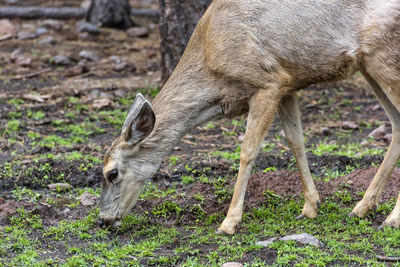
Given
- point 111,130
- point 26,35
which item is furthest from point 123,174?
point 26,35

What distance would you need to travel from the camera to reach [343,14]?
6371 mm

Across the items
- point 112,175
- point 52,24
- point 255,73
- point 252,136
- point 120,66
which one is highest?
point 255,73

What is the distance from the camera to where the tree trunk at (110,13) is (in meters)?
16.0

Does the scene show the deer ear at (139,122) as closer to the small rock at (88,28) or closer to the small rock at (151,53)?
the small rock at (151,53)

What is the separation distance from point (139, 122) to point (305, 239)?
1.91 m

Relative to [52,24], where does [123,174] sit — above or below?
above

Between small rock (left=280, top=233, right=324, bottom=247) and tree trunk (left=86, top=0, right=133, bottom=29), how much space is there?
36.5ft

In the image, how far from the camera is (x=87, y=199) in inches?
294

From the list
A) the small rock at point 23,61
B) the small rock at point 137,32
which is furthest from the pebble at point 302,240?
the small rock at point 137,32

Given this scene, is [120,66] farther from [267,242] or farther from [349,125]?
[267,242]

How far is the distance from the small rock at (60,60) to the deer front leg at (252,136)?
7.66 m

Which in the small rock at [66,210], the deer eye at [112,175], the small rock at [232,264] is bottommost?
the small rock at [66,210]

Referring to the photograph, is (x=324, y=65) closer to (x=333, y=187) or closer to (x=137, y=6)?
(x=333, y=187)

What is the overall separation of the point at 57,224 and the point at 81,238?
1.77 feet
